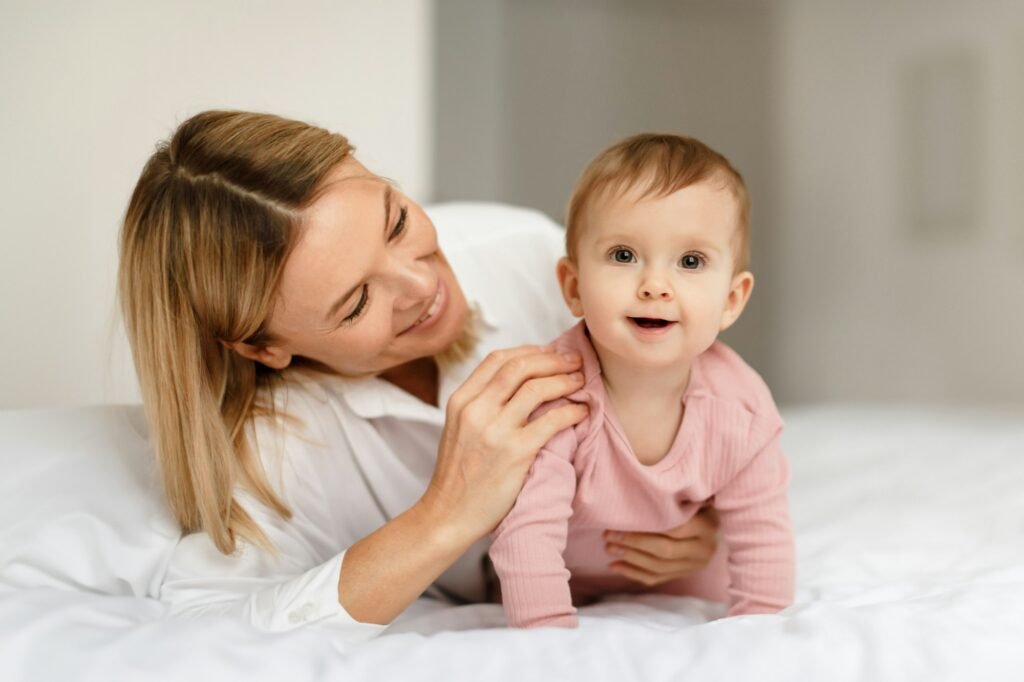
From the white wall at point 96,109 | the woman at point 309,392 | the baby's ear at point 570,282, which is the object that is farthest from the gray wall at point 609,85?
the baby's ear at point 570,282

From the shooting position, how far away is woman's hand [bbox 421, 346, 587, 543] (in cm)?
112

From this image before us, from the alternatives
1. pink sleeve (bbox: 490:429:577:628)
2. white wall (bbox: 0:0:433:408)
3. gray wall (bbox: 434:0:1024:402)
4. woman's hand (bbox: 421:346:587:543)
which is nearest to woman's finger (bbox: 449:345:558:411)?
woman's hand (bbox: 421:346:587:543)

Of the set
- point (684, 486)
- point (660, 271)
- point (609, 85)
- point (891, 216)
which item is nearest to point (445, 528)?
point (684, 486)

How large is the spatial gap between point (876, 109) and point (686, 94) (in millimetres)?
602

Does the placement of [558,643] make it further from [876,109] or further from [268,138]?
[876,109]

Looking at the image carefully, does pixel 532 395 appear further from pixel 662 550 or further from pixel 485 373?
pixel 662 550

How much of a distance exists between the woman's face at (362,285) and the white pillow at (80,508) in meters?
0.27

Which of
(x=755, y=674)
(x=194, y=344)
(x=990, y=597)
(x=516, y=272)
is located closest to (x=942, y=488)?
(x=990, y=597)

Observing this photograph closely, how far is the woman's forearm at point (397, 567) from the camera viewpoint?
1123 mm

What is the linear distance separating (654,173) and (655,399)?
0.27 meters

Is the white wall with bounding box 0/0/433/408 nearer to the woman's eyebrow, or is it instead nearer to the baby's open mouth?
the woman's eyebrow

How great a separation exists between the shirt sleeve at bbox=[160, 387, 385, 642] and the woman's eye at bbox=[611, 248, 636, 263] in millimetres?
470

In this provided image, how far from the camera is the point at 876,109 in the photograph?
2.94m

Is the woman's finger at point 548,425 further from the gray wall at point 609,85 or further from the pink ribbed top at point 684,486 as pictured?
the gray wall at point 609,85
